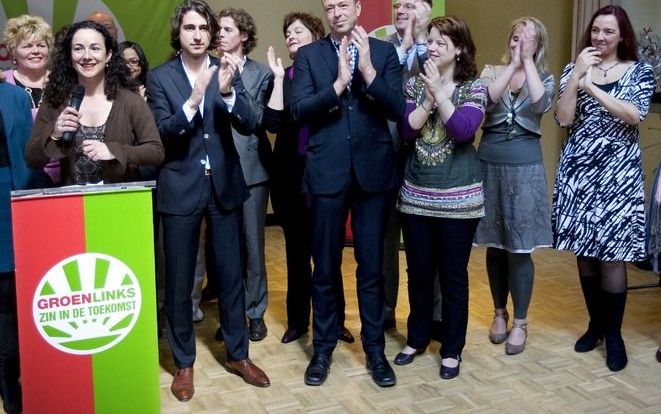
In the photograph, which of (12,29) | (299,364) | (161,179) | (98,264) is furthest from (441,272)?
(12,29)

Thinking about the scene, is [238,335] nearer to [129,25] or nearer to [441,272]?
[441,272]

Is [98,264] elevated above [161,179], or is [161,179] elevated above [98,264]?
[161,179]

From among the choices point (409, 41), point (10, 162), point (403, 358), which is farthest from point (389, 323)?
point (10, 162)

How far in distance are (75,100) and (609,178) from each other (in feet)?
7.45

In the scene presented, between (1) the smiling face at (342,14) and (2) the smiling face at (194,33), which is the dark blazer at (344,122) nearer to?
(1) the smiling face at (342,14)

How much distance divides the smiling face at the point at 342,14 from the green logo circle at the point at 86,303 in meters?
1.26

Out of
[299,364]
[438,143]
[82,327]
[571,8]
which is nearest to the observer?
[82,327]

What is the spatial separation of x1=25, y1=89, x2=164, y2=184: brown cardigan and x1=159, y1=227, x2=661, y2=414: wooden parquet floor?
40.0 inches

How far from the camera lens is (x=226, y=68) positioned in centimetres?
282

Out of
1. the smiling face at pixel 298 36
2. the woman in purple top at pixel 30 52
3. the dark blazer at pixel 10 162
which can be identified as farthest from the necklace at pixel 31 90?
the smiling face at pixel 298 36

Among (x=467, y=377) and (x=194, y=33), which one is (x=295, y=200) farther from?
(x=467, y=377)

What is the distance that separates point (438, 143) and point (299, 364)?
1213 millimetres

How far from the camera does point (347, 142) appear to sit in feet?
9.77

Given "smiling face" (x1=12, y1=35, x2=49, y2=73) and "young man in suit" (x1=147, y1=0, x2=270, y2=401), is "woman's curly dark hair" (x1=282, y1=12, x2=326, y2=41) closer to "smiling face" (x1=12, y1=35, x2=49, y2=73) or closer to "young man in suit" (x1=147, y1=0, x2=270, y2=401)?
"young man in suit" (x1=147, y1=0, x2=270, y2=401)
